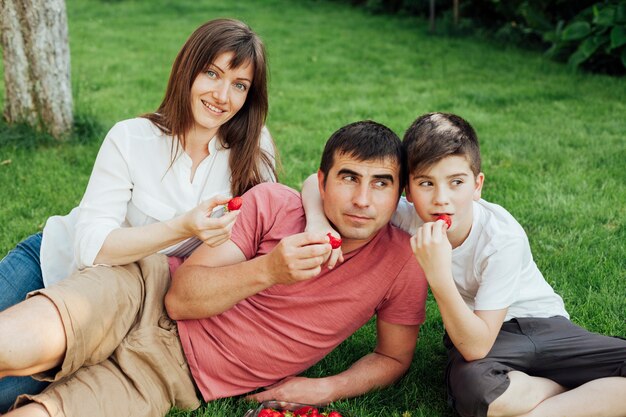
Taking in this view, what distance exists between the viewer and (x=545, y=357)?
302 centimetres

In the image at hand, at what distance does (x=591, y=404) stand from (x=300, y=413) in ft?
3.78

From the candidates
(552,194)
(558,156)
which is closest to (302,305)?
(552,194)

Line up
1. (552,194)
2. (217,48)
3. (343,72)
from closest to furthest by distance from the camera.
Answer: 1. (217,48)
2. (552,194)
3. (343,72)

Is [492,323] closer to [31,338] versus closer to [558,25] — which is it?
[31,338]

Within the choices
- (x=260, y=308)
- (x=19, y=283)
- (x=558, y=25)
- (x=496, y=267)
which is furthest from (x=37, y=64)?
(x=558, y=25)

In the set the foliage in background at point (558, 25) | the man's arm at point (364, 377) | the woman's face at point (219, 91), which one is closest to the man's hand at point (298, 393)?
the man's arm at point (364, 377)

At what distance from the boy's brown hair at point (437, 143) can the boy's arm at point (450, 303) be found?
346 millimetres

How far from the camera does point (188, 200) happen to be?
130 inches

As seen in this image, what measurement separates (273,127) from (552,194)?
9.32 ft

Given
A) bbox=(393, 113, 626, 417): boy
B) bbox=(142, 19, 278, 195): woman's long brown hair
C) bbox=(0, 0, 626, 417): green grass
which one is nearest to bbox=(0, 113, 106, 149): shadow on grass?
bbox=(0, 0, 626, 417): green grass

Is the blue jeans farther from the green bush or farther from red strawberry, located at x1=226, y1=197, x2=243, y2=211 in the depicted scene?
the green bush

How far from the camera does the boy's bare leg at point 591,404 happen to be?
2.86 m

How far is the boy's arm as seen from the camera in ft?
8.52

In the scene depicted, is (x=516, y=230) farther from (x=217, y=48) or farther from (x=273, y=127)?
(x=273, y=127)
